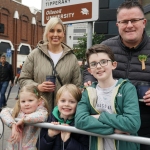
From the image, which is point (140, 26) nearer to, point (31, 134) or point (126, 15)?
point (126, 15)

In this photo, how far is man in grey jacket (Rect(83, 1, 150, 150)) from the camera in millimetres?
1948

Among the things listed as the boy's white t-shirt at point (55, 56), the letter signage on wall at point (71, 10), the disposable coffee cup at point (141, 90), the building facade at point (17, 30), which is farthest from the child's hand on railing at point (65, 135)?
the building facade at point (17, 30)

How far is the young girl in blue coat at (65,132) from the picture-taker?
182cm

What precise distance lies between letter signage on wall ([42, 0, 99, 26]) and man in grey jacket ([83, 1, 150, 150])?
0.85m

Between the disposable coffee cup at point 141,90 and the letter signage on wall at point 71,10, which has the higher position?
the letter signage on wall at point 71,10

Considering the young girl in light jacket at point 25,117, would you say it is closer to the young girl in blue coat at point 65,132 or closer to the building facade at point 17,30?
the young girl in blue coat at point 65,132

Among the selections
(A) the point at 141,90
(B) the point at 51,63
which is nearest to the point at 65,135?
(A) the point at 141,90

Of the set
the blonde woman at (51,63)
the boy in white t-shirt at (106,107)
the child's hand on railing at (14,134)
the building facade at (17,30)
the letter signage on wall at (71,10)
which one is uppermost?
the building facade at (17,30)

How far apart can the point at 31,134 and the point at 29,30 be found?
29.0 metres

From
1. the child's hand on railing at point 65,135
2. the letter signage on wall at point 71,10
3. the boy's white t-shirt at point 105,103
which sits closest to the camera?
the boy's white t-shirt at point 105,103

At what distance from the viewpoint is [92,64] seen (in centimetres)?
173

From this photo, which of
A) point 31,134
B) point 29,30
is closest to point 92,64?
point 31,134

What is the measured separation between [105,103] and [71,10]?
172 cm

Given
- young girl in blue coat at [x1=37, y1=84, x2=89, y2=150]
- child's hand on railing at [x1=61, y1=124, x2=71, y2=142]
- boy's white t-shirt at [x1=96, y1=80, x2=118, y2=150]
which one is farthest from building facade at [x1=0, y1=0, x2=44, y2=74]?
boy's white t-shirt at [x1=96, y1=80, x2=118, y2=150]
